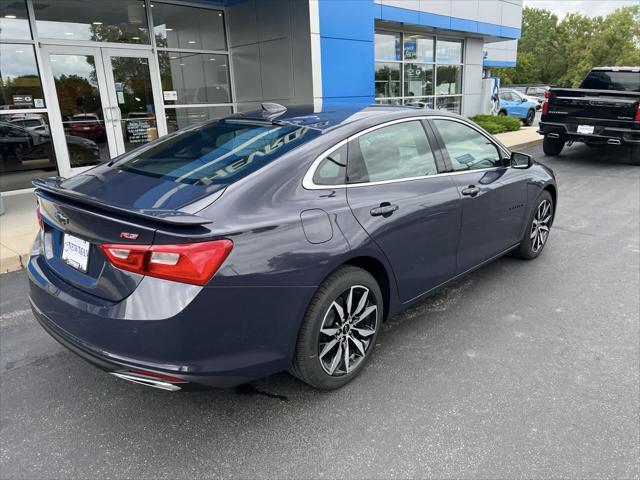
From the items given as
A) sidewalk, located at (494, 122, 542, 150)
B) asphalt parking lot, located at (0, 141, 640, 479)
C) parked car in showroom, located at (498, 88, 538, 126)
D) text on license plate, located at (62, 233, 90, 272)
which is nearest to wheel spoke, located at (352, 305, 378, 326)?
asphalt parking lot, located at (0, 141, 640, 479)

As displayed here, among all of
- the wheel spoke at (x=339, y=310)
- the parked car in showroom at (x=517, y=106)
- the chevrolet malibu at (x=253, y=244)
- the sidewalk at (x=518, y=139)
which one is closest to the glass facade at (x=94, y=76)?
the chevrolet malibu at (x=253, y=244)

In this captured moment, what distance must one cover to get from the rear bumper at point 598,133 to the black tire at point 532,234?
249 inches

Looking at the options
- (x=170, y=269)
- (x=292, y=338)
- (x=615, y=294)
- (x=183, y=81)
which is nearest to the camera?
(x=170, y=269)

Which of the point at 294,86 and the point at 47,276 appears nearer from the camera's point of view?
the point at 47,276

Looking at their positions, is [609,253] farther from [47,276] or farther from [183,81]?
[183,81]

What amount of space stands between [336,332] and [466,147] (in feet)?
6.57

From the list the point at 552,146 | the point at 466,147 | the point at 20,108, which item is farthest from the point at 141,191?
the point at 552,146

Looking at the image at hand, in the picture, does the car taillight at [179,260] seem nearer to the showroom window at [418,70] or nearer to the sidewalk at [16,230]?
the sidewalk at [16,230]

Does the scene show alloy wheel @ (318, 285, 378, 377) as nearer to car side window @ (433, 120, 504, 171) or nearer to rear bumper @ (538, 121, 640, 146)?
car side window @ (433, 120, 504, 171)

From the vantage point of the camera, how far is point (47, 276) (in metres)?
2.69

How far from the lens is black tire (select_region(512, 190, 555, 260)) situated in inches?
186

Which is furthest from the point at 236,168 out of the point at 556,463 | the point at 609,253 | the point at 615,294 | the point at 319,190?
the point at 609,253

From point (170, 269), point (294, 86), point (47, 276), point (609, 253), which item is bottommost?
point (609, 253)

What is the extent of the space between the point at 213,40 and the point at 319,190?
9763 mm
